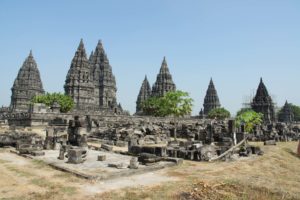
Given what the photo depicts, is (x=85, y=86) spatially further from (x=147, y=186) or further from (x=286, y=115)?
(x=147, y=186)

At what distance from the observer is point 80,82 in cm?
8469

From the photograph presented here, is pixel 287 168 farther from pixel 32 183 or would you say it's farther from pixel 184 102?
pixel 184 102

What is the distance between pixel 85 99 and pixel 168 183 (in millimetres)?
79467

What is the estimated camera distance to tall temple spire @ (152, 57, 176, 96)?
93.9 metres

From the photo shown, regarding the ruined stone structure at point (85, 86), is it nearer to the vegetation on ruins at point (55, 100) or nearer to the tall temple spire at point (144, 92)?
the tall temple spire at point (144, 92)

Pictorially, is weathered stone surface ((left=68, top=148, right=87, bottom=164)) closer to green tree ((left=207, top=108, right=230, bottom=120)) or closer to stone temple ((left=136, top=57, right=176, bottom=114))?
stone temple ((left=136, top=57, right=176, bottom=114))

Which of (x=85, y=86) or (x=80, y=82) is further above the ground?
(x=80, y=82)

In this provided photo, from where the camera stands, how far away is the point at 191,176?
432 inches

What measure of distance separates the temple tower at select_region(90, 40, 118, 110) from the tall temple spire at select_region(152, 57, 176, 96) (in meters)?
16.7

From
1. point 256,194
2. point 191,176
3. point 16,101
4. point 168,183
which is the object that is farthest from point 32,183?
point 16,101

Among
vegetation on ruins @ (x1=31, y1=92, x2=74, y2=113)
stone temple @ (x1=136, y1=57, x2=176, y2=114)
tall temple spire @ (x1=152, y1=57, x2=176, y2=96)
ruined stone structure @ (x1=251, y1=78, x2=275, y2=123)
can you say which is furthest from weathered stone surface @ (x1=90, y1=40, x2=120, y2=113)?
ruined stone structure @ (x1=251, y1=78, x2=275, y2=123)

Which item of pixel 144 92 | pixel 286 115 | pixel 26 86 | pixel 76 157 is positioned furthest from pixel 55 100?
pixel 286 115

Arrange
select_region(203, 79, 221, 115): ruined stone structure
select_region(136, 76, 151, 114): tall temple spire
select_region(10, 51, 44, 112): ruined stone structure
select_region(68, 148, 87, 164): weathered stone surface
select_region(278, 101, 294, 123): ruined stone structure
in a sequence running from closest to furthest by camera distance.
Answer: select_region(68, 148, 87, 164): weathered stone surface < select_region(10, 51, 44, 112): ruined stone structure < select_region(278, 101, 294, 123): ruined stone structure < select_region(136, 76, 151, 114): tall temple spire < select_region(203, 79, 221, 115): ruined stone structure

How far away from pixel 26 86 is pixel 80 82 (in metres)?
19.1
